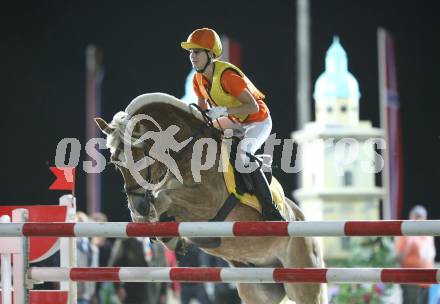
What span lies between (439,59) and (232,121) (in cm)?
739

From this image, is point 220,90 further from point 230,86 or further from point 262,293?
point 262,293

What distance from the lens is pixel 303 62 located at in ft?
39.5

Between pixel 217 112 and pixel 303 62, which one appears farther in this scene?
pixel 303 62

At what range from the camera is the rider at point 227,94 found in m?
4.81

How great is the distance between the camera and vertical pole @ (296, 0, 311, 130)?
11852 millimetres

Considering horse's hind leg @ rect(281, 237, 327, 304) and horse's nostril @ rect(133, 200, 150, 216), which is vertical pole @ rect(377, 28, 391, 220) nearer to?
horse's hind leg @ rect(281, 237, 327, 304)

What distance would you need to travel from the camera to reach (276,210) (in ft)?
16.0

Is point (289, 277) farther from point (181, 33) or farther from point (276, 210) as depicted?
point (181, 33)

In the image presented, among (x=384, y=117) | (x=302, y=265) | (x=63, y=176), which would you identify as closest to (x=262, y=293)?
(x=302, y=265)

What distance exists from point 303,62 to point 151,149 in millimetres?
7487

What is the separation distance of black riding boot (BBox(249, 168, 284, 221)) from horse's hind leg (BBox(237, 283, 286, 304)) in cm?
51

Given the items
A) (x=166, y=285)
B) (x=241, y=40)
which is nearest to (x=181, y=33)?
(x=241, y=40)

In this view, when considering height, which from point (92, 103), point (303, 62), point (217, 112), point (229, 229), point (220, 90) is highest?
point (303, 62)

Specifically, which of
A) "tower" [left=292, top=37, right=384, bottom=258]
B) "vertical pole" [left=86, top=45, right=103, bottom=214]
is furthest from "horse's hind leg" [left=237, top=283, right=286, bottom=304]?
"vertical pole" [left=86, top=45, right=103, bottom=214]
